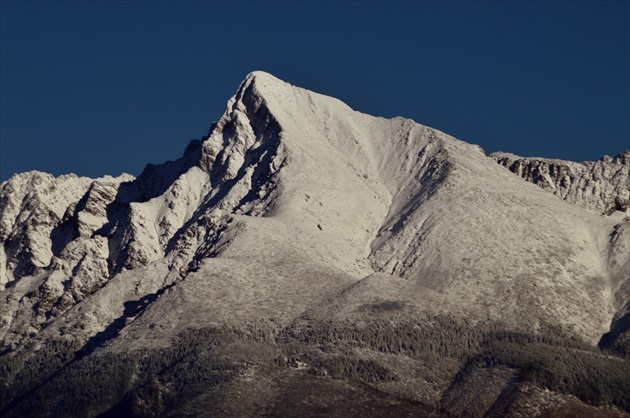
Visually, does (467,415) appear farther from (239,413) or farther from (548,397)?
(239,413)

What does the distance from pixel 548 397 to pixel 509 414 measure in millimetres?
7786

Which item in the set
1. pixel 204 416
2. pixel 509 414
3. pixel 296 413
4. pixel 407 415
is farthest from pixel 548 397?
pixel 204 416

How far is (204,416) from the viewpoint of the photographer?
199 metres

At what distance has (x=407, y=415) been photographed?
199500 mm

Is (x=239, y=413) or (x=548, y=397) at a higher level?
(x=548, y=397)

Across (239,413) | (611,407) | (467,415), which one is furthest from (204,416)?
(611,407)

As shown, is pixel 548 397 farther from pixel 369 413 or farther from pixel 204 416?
pixel 204 416

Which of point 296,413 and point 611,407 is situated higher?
point 611,407

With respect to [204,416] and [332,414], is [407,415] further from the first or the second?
[204,416]

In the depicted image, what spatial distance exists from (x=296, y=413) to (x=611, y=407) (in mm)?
45063

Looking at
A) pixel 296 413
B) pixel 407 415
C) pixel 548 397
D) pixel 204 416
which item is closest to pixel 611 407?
pixel 548 397

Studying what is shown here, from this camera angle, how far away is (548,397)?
656 ft

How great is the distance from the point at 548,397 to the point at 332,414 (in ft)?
102

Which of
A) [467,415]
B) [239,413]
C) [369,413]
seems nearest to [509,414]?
[467,415]
